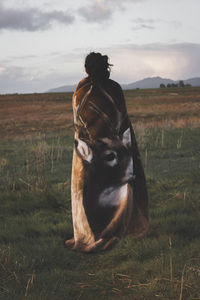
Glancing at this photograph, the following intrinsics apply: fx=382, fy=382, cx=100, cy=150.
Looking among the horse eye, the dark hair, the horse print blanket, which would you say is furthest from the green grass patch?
the dark hair

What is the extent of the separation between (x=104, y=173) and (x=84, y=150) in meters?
0.43

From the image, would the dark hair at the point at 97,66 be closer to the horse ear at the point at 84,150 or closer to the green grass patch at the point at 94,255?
the horse ear at the point at 84,150

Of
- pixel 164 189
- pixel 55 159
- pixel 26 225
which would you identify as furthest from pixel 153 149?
pixel 26 225

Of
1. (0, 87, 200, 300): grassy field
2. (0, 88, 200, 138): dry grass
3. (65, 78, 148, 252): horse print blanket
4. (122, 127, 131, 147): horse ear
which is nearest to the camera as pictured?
(0, 87, 200, 300): grassy field

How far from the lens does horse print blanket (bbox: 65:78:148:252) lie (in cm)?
530

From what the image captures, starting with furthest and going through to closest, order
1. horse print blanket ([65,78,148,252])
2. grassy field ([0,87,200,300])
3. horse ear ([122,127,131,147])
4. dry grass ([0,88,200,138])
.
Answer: dry grass ([0,88,200,138]) → horse ear ([122,127,131,147]) → horse print blanket ([65,78,148,252]) → grassy field ([0,87,200,300])

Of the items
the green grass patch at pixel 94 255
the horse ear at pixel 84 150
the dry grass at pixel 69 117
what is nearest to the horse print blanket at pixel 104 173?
the horse ear at pixel 84 150

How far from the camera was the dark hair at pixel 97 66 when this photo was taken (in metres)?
5.31

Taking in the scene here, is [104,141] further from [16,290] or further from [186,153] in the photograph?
[186,153]

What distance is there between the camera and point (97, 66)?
5.29 m

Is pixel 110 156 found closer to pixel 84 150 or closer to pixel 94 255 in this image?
pixel 84 150

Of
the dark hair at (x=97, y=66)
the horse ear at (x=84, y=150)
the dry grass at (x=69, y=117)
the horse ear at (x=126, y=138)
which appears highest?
the dark hair at (x=97, y=66)

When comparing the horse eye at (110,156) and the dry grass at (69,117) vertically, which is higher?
the horse eye at (110,156)

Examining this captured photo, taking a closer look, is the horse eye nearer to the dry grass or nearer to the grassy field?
the grassy field
